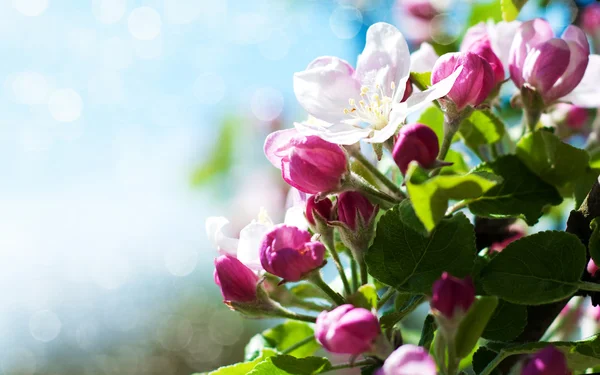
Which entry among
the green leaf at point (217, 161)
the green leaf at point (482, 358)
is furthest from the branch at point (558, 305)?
the green leaf at point (217, 161)

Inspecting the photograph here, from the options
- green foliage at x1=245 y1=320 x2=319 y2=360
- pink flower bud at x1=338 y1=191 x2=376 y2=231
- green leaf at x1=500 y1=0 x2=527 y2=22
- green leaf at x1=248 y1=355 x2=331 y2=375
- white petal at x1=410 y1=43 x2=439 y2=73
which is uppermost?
green leaf at x1=500 y1=0 x2=527 y2=22

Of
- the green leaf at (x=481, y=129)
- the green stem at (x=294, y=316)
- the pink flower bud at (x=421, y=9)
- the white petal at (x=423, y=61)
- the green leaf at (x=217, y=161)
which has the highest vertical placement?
the pink flower bud at (x=421, y=9)

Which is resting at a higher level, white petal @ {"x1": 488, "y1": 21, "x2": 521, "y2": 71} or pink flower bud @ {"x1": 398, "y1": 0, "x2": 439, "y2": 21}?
pink flower bud @ {"x1": 398, "y1": 0, "x2": 439, "y2": 21}

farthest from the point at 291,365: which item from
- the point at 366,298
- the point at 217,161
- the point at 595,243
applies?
the point at 217,161

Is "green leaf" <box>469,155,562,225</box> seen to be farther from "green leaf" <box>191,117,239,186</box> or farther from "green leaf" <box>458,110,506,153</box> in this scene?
"green leaf" <box>191,117,239,186</box>

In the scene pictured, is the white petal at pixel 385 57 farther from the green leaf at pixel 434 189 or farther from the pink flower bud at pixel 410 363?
the pink flower bud at pixel 410 363

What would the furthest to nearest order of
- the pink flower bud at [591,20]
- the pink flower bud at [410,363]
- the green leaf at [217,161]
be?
the green leaf at [217,161] → the pink flower bud at [591,20] → the pink flower bud at [410,363]

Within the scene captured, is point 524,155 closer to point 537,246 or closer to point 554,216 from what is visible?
point 537,246

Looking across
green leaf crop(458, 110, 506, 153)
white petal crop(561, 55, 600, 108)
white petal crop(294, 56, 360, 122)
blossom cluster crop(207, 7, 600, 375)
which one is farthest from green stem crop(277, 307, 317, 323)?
white petal crop(561, 55, 600, 108)
